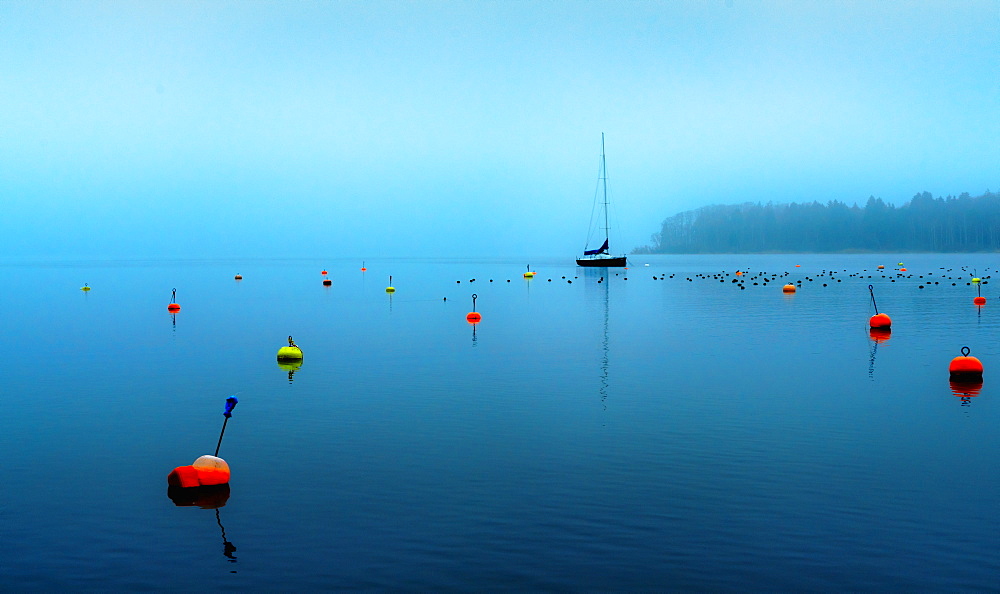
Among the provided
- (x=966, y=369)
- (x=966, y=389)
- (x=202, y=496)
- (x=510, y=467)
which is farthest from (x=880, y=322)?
(x=202, y=496)

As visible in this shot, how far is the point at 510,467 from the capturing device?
23.2 m

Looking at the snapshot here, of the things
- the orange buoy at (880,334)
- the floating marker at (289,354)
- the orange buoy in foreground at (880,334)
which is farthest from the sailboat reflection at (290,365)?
the orange buoy at (880,334)

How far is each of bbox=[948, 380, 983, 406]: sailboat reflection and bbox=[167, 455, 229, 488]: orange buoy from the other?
2685 cm

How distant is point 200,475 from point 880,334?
4936cm

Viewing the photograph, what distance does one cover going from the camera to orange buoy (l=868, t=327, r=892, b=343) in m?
55.7

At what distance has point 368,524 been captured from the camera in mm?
18453

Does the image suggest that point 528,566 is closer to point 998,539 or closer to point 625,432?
point 998,539

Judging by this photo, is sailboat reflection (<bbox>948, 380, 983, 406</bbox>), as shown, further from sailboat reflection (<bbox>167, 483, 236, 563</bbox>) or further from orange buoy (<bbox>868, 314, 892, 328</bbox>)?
sailboat reflection (<bbox>167, 483, 236, 563</bbox>)

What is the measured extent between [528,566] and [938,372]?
106ft

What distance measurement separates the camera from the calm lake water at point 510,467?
635 inches

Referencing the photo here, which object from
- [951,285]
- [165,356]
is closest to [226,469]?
[165,356]

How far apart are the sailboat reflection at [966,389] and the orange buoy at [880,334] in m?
17.3

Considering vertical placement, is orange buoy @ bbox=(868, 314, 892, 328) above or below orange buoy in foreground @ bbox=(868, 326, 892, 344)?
above

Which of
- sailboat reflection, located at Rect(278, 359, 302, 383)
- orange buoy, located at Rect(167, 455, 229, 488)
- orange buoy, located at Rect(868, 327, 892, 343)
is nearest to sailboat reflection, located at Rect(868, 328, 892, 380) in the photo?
orange buoy, located at Rect(868, 327, 892, 343)
